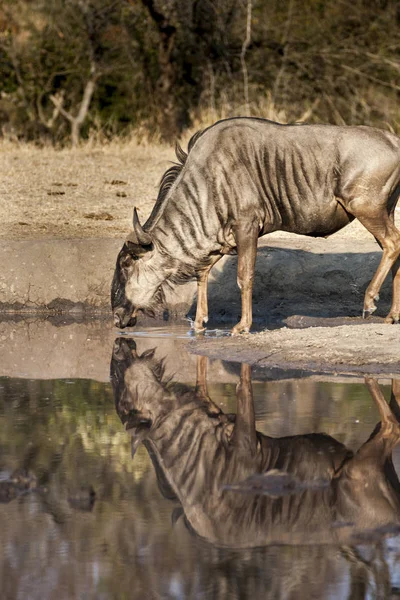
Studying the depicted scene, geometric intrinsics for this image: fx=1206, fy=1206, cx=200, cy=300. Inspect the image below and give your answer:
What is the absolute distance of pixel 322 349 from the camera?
8.38 m

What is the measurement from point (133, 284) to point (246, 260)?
3.16 ft

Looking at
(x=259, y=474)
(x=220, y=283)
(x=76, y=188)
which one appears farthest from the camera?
(x=76, y=188)

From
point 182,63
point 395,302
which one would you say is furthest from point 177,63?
point 395,302

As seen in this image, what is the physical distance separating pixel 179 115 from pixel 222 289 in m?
11.4

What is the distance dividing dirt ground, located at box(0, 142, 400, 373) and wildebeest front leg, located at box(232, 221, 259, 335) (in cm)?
43

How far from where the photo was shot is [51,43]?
24781 mm

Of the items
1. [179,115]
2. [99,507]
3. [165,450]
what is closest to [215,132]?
[165,450]

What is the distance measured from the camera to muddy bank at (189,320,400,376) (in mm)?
8047

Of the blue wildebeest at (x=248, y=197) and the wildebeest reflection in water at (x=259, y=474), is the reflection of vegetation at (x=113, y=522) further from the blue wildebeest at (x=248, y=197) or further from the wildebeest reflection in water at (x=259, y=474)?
the blue wildebeest at (x=248, y=197)

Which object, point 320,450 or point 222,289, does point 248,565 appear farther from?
point 222,289

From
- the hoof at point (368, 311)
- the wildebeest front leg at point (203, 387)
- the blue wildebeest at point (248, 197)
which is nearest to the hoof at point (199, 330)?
the blue wildebeest at point (248, 197)

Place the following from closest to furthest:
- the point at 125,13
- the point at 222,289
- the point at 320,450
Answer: the point at 320,450
the point at 222,289
the point at 125,13

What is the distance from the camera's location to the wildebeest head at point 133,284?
9781 mm

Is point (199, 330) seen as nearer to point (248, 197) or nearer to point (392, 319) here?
point (248, 197)
